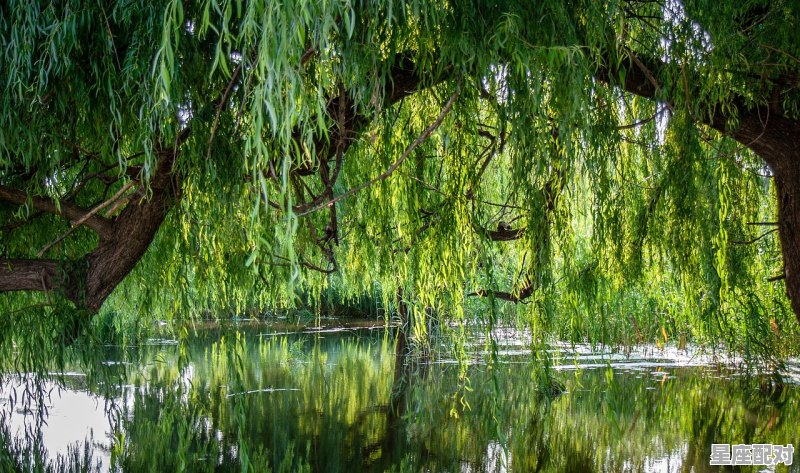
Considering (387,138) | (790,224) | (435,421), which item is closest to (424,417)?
(435,421)

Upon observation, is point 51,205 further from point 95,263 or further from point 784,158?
point 784,158

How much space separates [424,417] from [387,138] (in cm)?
333

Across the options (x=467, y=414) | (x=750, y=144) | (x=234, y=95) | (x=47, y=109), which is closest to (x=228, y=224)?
(x=234, y=95)

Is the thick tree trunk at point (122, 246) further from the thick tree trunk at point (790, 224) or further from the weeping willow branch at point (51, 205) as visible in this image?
the thick tree trunk at point (790, 224)

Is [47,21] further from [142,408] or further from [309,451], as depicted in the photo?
[142,408]

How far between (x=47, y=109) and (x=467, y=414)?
4040 millimetres

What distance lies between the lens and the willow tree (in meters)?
2.07

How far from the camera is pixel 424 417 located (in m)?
5.68

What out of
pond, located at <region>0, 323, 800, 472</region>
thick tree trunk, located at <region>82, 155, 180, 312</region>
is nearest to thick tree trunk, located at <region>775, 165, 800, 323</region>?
pond, located at <region>0, 323, 800, 472</region>

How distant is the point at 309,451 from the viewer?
484 centimetres

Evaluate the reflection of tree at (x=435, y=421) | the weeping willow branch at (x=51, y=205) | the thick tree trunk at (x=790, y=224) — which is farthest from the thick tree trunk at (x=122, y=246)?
the thick tree trunk at (x=790, y=224)

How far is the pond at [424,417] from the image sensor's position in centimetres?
459

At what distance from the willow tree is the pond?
21.5 inches

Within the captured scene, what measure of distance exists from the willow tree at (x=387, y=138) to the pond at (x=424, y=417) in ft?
1.79
